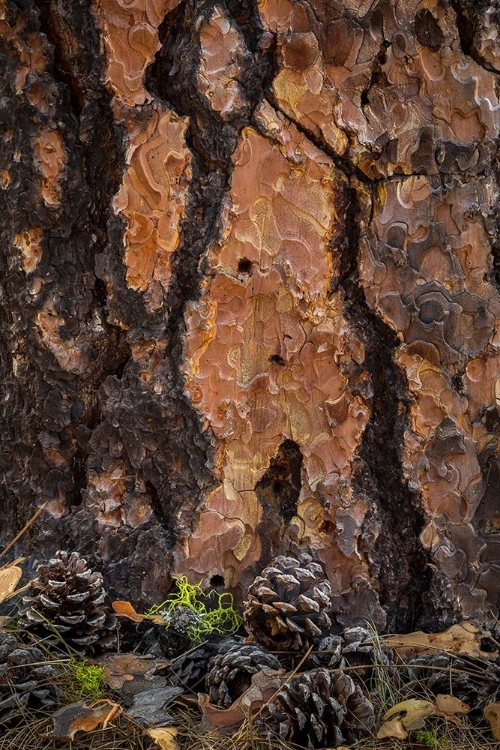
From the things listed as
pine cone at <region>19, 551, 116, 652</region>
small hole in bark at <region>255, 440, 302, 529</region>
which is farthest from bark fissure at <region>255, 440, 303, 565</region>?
pine cone at <region>19, 551, 116, 652</region>

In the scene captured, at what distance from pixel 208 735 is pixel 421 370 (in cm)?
75

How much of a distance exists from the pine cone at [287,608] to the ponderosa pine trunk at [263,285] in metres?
0.12

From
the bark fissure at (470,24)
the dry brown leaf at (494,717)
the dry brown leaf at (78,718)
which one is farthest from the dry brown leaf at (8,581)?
the bark fissure at (470,24)

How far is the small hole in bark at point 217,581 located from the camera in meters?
1.63

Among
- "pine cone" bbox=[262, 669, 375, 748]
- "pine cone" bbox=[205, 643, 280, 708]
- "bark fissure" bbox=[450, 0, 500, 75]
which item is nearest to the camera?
"pine cone" bbox=[262, 669, 375, 748]

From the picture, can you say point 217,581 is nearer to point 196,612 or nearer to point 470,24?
point 196,612

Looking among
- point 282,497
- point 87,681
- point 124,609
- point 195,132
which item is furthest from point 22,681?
point 195,132

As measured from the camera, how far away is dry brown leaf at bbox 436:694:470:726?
55.8 inches

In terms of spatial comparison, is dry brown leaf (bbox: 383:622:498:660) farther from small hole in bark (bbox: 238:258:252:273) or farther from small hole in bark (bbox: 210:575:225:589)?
small hole in bark (bbox: 238:258:252:273)

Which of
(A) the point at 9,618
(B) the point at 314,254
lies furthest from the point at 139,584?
(B) the point at 314,254

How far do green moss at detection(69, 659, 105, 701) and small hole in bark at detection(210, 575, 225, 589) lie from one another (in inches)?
10.4

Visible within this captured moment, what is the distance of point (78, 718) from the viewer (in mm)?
1368

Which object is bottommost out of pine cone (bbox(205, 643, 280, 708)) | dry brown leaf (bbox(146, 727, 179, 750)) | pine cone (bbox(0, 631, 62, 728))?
pine cone (bbox(0, 631, 62, 728))

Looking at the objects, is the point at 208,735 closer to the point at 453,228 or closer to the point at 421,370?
the point at 421,370
